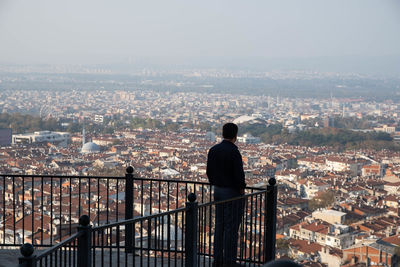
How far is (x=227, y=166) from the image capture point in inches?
191

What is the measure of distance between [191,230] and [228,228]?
0.76 m

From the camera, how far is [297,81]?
105375mm

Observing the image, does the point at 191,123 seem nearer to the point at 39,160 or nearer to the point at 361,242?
the point at 39,160

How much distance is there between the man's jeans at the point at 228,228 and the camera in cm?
480

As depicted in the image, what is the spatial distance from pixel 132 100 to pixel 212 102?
13.6 meters

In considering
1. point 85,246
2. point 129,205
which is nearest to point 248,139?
point 129,205

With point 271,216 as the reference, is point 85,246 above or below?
above

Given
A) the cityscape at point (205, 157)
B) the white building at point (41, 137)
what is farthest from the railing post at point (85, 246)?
the white building at point (41, 137)

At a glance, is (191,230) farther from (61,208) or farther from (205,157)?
(205,157)

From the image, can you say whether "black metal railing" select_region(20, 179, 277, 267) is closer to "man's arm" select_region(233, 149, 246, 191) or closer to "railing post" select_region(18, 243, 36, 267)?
"railing post" select_region(18, 243, 36, 267)

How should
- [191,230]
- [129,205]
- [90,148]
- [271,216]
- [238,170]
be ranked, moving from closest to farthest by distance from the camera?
[191,230], [238,170], [271,216], [129,205], [90,148]

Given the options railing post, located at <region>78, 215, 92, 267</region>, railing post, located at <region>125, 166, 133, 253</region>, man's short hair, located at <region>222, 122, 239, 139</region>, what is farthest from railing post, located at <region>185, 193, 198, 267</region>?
railing post, located at <region>125, 166, 133, 253</region>

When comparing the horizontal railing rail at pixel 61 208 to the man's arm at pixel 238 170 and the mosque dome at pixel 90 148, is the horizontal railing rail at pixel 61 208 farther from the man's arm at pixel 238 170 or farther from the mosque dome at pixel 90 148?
the mosque dome at pixel 90 148

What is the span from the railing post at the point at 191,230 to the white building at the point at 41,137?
45.0 meters
